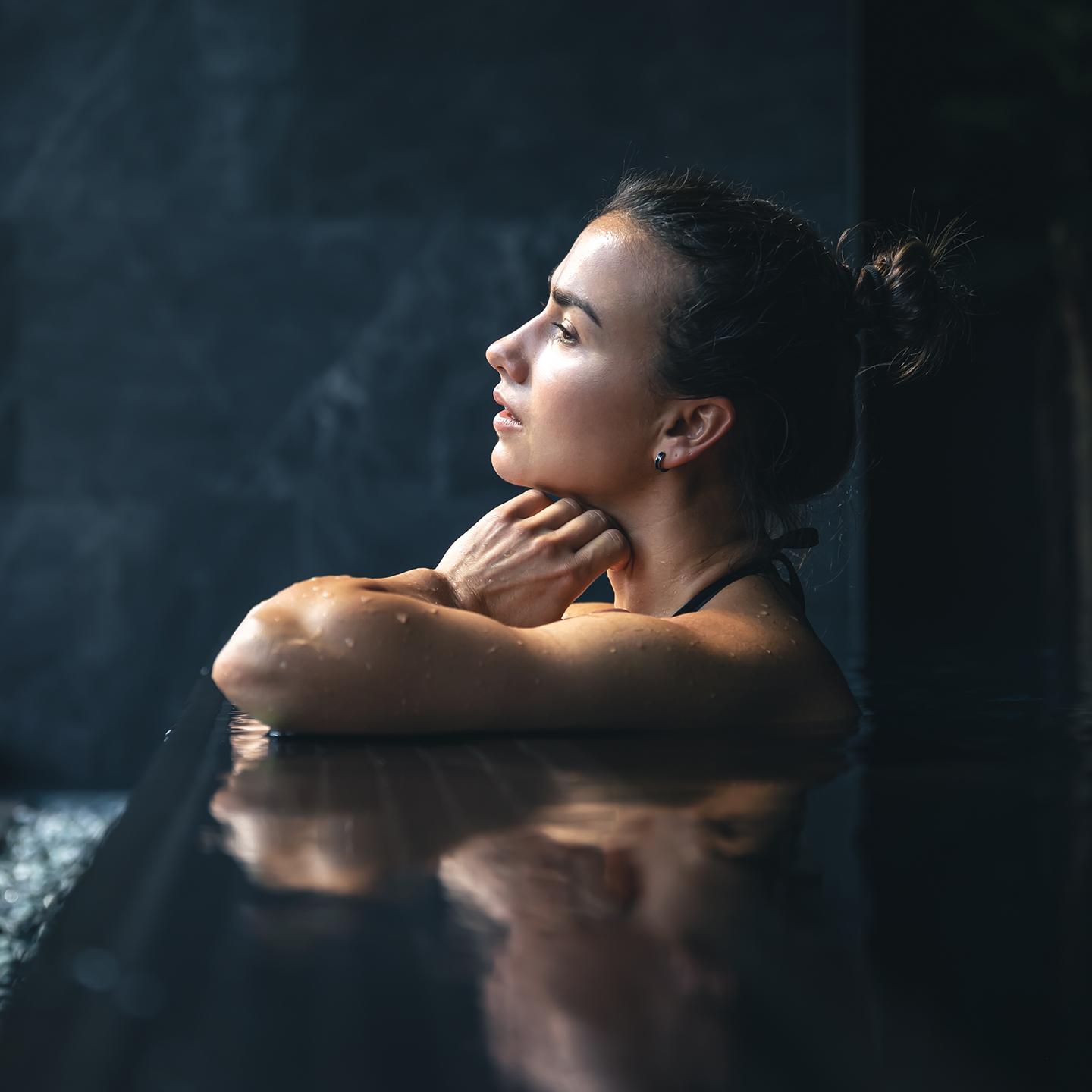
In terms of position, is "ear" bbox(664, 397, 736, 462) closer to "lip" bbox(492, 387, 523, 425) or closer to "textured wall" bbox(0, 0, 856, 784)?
"lip" bbox(492, 387, 523, 425)

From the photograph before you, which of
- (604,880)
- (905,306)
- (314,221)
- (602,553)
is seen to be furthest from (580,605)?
(314,221)

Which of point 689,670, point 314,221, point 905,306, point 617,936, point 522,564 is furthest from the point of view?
point 314,221

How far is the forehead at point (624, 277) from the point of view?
3.60ft

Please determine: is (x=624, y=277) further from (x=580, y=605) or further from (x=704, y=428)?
(x=580, y=605)

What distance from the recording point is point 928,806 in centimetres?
69

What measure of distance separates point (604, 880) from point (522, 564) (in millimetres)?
560

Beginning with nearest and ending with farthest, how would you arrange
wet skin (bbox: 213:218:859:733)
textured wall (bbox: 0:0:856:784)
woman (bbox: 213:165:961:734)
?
wet skin (bbox: 213:218:859:733), woman (bbox: 213:165:961:734), textured wall (bbox: 0:0:856:784)

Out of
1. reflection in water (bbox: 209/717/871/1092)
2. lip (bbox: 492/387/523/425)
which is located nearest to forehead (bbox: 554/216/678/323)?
lip (bbox: 492/387/523/425)

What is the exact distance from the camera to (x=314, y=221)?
2791 millimetres

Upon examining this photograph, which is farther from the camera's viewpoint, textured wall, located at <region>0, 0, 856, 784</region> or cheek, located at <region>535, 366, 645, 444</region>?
textured wall, located at <region>0, 0, 856, 784</region>

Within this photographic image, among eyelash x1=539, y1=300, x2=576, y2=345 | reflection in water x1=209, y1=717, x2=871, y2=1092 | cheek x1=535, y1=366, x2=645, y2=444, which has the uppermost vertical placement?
eyelash x1=539, y1=300, x2=576, y2=345

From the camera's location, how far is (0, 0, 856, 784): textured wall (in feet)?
9.10

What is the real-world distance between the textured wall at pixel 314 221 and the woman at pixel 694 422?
5.31ft

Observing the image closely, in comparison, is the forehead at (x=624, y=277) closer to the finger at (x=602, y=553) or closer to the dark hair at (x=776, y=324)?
the dark hair at (x=776, y=324)
